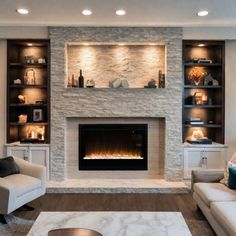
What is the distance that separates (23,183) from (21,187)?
117 mm

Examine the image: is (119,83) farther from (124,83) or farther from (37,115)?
(37,115)

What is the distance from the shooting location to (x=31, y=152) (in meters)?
5.84

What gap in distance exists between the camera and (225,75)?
5.99 m

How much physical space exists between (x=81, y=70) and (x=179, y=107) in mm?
1911

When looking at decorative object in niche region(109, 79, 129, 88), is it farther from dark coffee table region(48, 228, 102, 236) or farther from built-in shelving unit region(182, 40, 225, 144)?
dark coffee table region(48, 228, 102, 236)

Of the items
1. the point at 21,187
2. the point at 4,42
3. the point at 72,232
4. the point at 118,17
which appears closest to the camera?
the point at 72,232

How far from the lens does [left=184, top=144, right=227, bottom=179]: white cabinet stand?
5906mm

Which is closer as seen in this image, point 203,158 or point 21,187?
point 21,187

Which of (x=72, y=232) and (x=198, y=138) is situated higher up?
(x=198, y=138)

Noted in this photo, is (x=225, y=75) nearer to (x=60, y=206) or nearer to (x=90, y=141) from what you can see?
(x=90, y=141)

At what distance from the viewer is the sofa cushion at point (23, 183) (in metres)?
4.17

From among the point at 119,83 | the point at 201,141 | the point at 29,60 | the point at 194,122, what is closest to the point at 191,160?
the point at 201,141

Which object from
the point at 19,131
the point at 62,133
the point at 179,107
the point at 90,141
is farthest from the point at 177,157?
the point at 19,131

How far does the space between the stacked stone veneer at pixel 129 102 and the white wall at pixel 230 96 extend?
88cm
